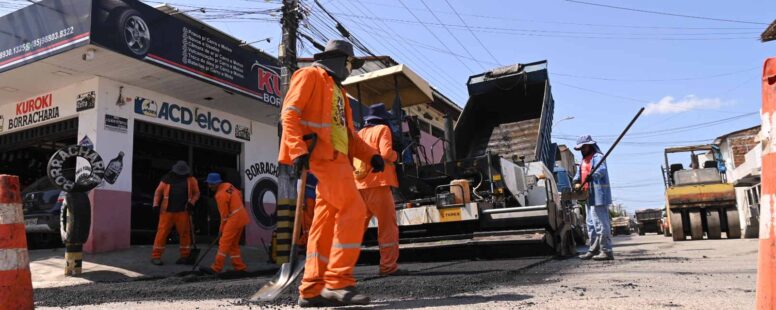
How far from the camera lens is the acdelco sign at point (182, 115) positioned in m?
9.66

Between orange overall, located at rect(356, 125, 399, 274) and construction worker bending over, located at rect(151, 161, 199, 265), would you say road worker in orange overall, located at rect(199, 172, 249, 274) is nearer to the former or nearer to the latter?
construction worker bending over, located at rect(151, 161, 199, 265)

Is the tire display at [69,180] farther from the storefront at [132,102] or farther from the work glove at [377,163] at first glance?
the work glove at [377,163]

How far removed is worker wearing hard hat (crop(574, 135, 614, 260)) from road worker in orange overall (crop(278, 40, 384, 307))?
3.98m

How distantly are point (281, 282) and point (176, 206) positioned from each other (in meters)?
5.53

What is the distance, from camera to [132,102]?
9.43m

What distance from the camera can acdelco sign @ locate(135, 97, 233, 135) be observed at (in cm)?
966

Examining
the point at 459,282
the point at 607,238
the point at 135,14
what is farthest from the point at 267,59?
the point at 459,282

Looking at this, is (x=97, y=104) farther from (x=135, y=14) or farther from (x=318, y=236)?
(x=318, y=236)

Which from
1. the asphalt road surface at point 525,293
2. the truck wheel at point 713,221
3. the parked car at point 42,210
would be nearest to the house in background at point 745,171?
the truck wheel at point 713,221

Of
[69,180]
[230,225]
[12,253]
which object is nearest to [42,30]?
[69,180]

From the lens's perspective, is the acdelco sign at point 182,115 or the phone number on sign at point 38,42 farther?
the acdelco sign at point 182,115

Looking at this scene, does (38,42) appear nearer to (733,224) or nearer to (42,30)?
(42,30)

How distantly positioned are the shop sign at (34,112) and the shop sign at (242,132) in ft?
11.6

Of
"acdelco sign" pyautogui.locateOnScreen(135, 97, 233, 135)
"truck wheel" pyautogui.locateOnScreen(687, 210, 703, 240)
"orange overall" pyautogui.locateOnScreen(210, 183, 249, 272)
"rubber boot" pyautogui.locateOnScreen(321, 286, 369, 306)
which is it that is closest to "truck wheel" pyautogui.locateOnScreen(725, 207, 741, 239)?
"truck wheel" pyautogui.locateOnScreen(687, 210, 703, 240)
